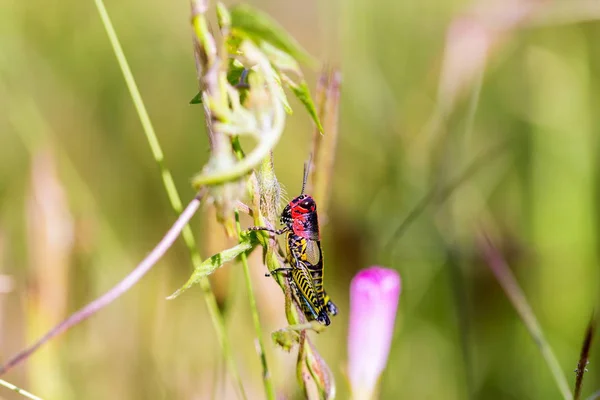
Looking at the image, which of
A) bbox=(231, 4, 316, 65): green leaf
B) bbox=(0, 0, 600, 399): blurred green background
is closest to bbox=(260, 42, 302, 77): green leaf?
bbox=(231, 4, 316, 65): green leaf

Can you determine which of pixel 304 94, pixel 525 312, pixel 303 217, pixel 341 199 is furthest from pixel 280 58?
pixel 341 199

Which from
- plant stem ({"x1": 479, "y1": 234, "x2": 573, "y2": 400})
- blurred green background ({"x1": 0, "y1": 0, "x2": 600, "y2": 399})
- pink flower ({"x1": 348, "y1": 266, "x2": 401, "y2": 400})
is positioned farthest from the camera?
blurred green background ({"x1": 0, "y1": 0, "x2": 600, "y2": 399})

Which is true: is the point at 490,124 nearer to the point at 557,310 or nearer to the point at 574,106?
the point at 574,106

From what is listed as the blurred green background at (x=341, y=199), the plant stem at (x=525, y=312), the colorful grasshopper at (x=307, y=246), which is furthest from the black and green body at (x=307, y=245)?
the plant stem at (x=525, y=312)

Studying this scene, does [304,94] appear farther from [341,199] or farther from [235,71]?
[341,199]

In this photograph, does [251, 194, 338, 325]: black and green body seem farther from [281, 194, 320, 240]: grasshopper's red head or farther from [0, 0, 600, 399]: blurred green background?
[0, 0, 600, 399]: blurred green background

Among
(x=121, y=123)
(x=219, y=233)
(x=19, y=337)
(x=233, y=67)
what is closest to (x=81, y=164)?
(x=121, y=123)
